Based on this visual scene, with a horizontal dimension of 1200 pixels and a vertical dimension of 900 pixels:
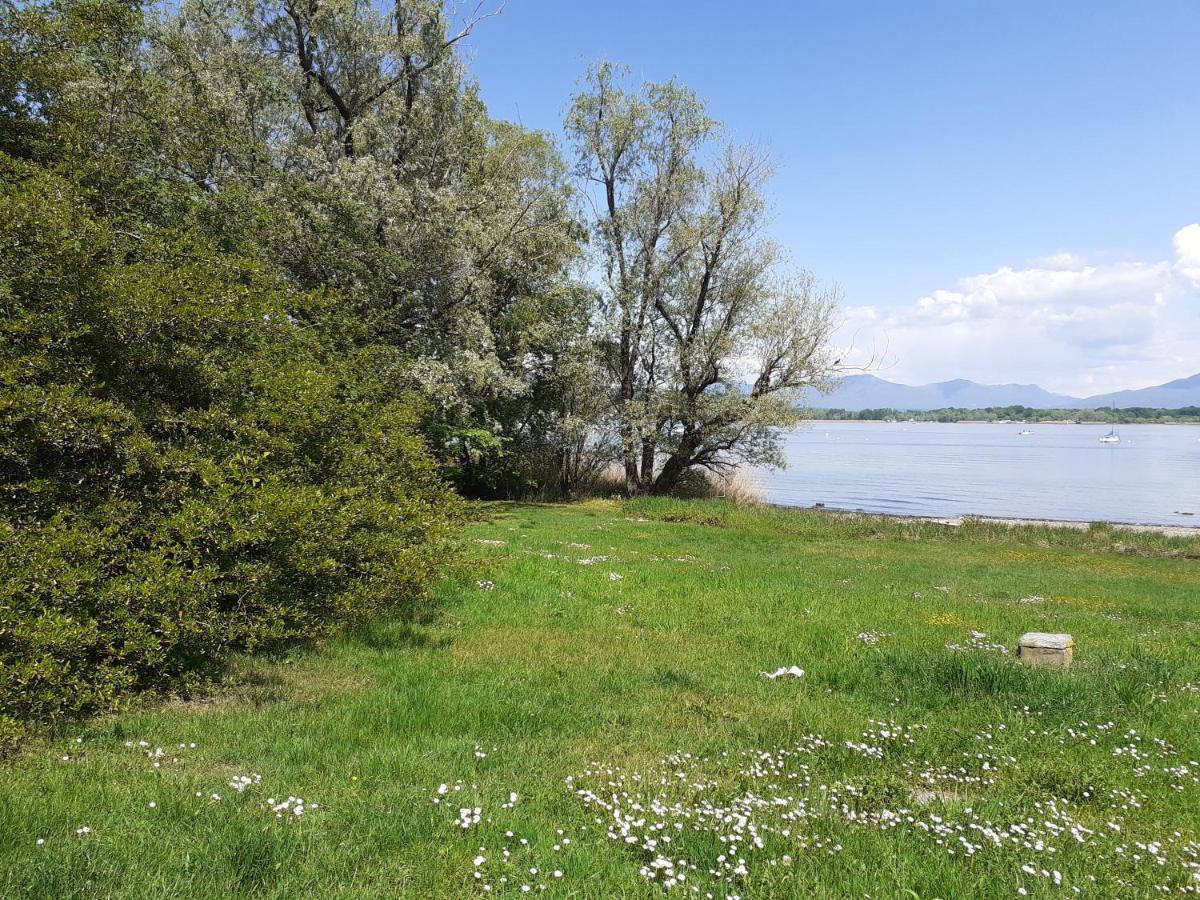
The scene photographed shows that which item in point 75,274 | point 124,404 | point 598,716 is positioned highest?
point 75,274

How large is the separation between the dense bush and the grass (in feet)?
2.32

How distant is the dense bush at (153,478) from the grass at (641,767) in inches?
27.8

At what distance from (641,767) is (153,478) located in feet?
18.5

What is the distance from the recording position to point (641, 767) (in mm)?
5629

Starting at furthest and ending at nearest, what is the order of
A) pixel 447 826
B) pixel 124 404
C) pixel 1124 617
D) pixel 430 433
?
pixel 430 433 → pixel 1124 617 → pixel 124 404 → pixel 447 826

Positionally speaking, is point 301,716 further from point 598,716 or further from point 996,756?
point 996,756

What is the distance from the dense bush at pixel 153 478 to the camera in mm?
5797

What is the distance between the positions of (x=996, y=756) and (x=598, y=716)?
11.6ft

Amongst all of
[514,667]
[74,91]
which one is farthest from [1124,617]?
[74,91]

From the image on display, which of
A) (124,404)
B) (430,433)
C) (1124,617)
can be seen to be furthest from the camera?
(430,433)

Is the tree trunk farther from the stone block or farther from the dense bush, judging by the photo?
the stone block

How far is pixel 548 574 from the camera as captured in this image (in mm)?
13070

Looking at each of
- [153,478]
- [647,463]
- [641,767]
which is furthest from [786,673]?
[647,463]

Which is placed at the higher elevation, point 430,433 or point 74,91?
point 74,91
